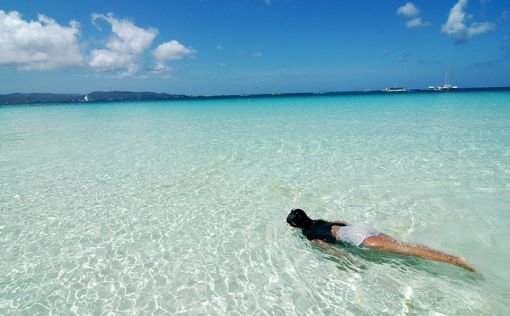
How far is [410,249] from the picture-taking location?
523 cm

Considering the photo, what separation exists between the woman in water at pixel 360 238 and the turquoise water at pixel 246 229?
0.14 meters

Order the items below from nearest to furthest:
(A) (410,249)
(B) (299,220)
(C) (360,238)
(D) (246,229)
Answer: (A) (410,249) < (C) (360,238) < (B) (299,220) < (D) (246,229)

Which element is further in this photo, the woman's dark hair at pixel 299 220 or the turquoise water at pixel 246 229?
the woman's dark hair at pixel 299 220

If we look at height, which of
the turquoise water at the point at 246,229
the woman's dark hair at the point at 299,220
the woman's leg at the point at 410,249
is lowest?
the turquoise water at the point at 246,229

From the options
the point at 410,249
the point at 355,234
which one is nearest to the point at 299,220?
the point at 355,234

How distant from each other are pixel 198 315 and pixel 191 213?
11.0 feet

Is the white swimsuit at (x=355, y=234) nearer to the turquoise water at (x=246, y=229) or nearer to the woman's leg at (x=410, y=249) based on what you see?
the woman's leg at (x=410, y=249)

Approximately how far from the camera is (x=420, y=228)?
21.1 feet

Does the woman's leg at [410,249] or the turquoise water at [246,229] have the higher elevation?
the woman's leg at [410,249]

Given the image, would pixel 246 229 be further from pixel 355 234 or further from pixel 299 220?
pixel 355 234

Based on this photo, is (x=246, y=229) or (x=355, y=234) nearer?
(x=355, y=234)

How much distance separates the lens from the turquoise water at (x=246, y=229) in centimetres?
452

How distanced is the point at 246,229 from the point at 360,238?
2.22 metres

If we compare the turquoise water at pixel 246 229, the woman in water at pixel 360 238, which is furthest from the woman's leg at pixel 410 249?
the turquoise water at pixel 246 229
